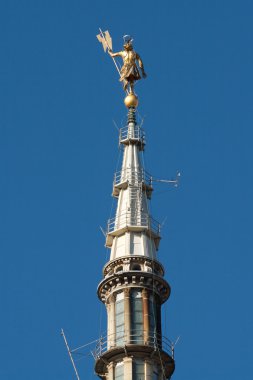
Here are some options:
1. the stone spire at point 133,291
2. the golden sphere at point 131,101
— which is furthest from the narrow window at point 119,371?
the golden sphere at point 131,101

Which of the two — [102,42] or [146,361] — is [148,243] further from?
[102,42]

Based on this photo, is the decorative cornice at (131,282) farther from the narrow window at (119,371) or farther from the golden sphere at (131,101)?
the golden sphere at (131,101)

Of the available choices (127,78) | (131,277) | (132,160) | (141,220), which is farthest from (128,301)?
(127,78)

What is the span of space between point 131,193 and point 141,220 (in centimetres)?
251

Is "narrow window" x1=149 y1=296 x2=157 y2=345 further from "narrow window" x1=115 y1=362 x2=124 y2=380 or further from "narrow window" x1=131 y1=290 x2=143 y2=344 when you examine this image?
"narrow window" x1=115 y1=362 x2=124 y2=380

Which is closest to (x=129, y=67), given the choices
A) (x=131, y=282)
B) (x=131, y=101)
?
(x=131, y=101)

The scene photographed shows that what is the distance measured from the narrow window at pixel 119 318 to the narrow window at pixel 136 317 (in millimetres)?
578

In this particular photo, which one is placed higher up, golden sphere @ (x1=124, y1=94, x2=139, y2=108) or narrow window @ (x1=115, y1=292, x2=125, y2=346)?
golden sphere @ (x1=124, y1=94, x2=139, y2=108)

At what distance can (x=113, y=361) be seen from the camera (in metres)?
79.8

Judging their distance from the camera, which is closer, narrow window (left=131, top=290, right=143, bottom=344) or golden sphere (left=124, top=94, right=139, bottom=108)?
narrow window (left=131, top=290, right=143, bottom=344)

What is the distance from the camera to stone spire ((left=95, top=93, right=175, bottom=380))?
79438mm

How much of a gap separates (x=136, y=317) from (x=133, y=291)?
176 centimetres

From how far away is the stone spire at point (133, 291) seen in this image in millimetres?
79438

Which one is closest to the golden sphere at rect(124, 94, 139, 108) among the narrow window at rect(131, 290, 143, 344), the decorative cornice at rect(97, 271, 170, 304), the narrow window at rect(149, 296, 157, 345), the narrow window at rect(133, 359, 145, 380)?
the decorative cornice at rect(97, 271, 170, 304)
